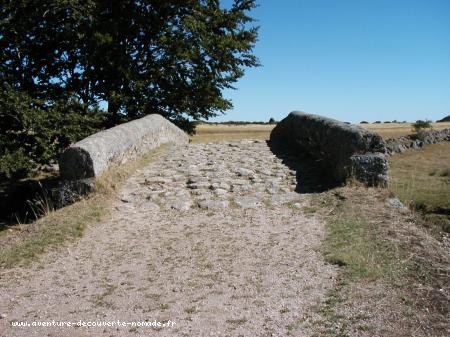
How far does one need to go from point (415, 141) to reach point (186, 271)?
70.7 ft

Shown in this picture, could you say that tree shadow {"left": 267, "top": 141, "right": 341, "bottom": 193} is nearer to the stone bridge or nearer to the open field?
the stone bridge

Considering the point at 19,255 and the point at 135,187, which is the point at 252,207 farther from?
the point at 19,255

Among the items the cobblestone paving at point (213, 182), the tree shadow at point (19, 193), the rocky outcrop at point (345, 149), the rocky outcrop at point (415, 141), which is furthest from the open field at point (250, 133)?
the rocky outcrop at point (345, 149)

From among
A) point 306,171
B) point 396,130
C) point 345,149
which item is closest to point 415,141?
point 396,130

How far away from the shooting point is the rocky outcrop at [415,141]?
21266mm

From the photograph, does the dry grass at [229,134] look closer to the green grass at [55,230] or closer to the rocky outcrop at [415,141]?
the rocky outcrop at [415,141]

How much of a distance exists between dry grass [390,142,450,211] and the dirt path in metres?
3.21

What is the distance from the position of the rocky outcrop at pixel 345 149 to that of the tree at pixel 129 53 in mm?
6766

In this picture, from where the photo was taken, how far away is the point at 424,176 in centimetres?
1382

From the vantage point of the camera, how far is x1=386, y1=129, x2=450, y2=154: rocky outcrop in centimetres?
A: 2127

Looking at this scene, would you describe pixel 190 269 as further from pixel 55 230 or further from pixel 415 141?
pixel 415 141

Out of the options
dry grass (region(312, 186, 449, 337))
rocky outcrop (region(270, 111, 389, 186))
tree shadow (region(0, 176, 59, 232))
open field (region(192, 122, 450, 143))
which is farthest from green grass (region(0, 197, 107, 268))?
open field (region(192, 122, 450, 143))

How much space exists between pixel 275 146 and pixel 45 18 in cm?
902

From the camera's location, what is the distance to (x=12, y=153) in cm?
1045
